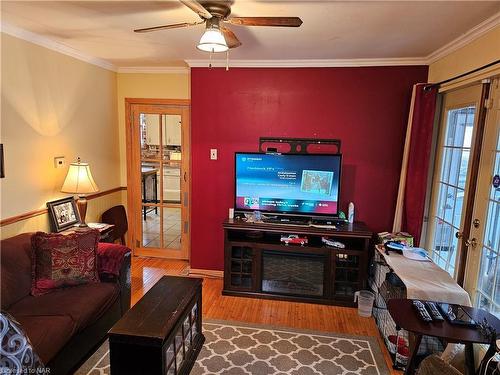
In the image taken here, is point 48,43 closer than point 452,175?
No

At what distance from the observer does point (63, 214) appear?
3336 millimetres

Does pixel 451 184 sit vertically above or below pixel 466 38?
below

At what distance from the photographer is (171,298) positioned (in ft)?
7.22

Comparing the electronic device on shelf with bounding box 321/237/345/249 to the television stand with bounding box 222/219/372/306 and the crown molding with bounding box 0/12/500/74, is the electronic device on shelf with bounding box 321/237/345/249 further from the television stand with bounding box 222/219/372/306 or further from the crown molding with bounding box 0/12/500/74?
the crown molding with bounding box 0/12/500/74

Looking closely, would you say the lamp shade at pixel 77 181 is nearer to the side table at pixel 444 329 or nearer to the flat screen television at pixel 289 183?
the flat screen television at pixel 289 183

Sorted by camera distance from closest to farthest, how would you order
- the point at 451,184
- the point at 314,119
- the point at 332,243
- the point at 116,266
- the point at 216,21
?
the point at 216,21, the point at 116,266, the point at 451,184, the point at 332,243, the point at 314,119

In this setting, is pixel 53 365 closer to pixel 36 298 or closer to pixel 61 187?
pixel 36 298

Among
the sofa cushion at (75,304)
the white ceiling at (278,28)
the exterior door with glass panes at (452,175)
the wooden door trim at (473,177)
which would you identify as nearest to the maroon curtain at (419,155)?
the exterior door with glass panes at (452,175)

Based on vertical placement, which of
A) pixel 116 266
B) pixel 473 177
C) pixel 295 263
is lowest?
pixel 295 263

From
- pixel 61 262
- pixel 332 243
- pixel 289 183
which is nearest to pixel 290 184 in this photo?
pixel 289 183

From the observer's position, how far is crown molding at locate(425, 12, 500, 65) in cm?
226

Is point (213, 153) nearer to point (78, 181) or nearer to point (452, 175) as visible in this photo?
point (78, 181)

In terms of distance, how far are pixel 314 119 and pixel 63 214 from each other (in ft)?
8.71

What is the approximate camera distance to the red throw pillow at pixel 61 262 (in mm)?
2533
